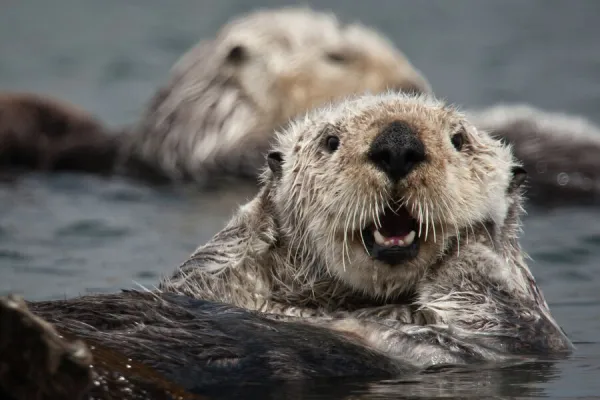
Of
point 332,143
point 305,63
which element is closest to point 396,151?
point 332,143

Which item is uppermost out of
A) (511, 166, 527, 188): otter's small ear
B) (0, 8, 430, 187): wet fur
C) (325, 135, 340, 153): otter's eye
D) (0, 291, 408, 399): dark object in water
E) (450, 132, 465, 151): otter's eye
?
(0, 8, 430, 187): wet fur

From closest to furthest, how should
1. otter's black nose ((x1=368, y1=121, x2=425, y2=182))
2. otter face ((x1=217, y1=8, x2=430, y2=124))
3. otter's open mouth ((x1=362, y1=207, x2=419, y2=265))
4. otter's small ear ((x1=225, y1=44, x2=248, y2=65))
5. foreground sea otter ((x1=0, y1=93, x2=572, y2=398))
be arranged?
foreground sea otter ((x1=0, y1=93, x2=572, y2=398))
otter's black nose ((x1=368, y1=121, x2=425, y2=182))
otter's open mouth ((x1=362, y1=207, x2=419, y2=265))
otter face ((x1=217, y1=8, x2=430, y2=124))
otter's small ear ((x1=225, y1=44, x2=248, y2=65))

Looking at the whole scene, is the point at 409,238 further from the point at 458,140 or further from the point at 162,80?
the point at 162,80

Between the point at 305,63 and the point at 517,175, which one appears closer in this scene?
the point at 517,175

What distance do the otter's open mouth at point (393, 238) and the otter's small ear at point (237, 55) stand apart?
17.8 feet

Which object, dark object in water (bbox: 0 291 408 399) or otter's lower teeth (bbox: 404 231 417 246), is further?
otter's lower teeth (bbox: 404 231 417 246)

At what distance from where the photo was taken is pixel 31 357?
3791mm

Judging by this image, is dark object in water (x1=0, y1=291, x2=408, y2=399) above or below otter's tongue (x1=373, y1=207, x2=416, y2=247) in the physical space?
below

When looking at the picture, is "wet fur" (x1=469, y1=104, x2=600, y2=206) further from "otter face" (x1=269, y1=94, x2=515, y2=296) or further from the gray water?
"otter face" (x1=269, y1=94, x2=515, y2=296)

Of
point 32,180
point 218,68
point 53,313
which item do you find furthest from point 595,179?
point 53,313

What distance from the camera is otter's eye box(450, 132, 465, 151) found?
554cm

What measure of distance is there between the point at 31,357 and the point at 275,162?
7.36 feet

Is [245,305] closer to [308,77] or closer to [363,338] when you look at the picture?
[363,338]

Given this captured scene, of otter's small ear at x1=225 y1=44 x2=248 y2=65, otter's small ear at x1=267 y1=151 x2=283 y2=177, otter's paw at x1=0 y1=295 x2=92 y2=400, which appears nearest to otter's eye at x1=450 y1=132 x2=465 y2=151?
otter's small ear at x1=267 y1=151 x2=283 y2=177
